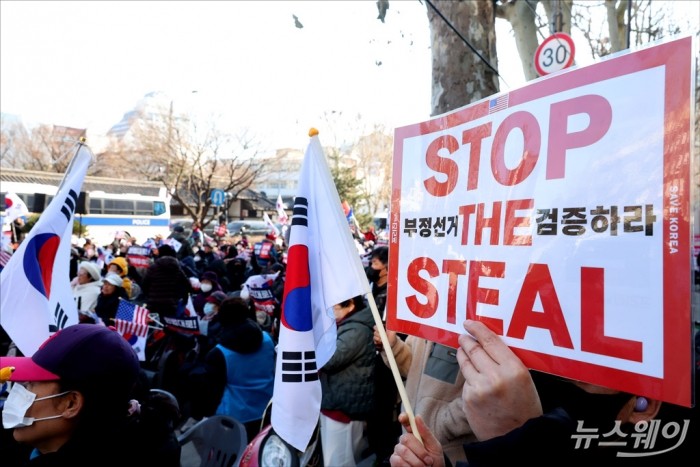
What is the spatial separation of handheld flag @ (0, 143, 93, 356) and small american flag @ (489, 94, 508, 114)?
286 cm

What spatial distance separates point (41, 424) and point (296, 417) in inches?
38.0

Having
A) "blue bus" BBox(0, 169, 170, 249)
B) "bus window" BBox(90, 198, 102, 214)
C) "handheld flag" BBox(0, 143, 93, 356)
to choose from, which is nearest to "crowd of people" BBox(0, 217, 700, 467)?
"handheld flag" BBox(0, 143, 93, 356)

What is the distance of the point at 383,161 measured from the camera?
33.0 m

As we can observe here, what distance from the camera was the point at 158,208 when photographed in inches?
1166

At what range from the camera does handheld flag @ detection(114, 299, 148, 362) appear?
4.69 meters

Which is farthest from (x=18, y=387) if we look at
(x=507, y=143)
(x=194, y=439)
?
(x=507, y=143)

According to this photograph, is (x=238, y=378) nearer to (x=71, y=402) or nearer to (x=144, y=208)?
(x=71, y=402)

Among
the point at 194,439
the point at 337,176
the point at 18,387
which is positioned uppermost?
the point at 337,176

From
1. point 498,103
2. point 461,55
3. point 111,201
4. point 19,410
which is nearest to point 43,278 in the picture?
point 19,410

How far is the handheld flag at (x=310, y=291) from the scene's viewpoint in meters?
A: 1.94

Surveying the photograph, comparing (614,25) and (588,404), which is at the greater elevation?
(614,25)

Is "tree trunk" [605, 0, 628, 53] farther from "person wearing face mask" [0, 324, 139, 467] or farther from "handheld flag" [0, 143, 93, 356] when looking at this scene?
"person wearing face mask" [0, 324, 139, 467]

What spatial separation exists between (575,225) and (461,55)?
3.21m

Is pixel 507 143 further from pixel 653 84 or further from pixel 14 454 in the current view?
Answer: pixel 14 454
